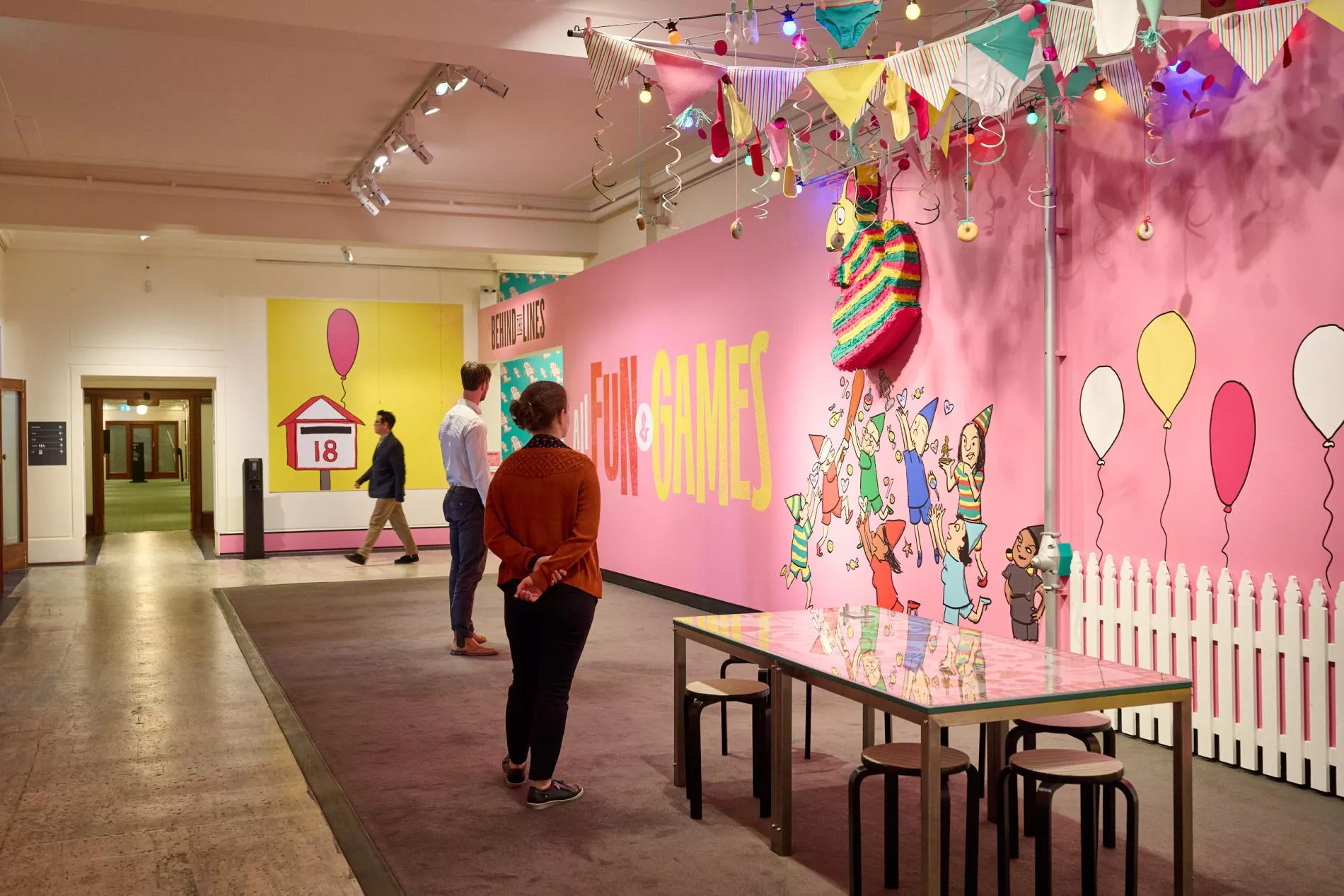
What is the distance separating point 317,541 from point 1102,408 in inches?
393

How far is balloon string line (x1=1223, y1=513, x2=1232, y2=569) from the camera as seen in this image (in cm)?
410

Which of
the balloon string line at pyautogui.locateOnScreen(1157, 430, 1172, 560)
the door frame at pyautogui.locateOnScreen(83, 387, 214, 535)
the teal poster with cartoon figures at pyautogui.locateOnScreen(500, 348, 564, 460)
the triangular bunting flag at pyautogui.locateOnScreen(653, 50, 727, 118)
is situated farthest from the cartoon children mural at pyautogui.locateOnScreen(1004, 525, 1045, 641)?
the door frame at pyautogui.locateOnScreen(83, 387, 214, 535)

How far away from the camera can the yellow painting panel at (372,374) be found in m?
12.6

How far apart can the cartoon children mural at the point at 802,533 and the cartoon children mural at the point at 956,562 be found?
3.72 feet

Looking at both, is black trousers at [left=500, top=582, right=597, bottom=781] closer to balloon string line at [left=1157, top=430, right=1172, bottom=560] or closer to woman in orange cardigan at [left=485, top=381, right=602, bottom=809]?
woman in orange cardigan at [left=485, top=381, right=602, bottom=809]

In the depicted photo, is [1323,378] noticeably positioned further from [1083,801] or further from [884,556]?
[884,556]

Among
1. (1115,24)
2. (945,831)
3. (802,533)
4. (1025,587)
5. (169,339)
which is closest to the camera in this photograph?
(945,831)

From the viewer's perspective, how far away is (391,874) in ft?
10.3

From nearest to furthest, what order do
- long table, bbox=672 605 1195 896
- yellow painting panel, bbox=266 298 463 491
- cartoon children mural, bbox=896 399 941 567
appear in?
long table, bbox=672 605 1195 896
cartoon children mural, bbox=896 399 941 567
yellow painting panel, bbox=266 298 463 491

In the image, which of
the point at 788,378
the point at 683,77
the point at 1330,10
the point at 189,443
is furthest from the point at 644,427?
the point at 189,443

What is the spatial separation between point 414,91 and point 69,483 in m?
6.77

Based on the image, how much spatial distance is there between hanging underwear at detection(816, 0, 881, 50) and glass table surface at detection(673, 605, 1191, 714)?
1894 millimetres

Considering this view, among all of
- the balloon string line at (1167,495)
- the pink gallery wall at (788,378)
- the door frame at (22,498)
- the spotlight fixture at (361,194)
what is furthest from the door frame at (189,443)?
the balloon string line at (1167,495)

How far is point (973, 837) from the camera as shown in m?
2.87
